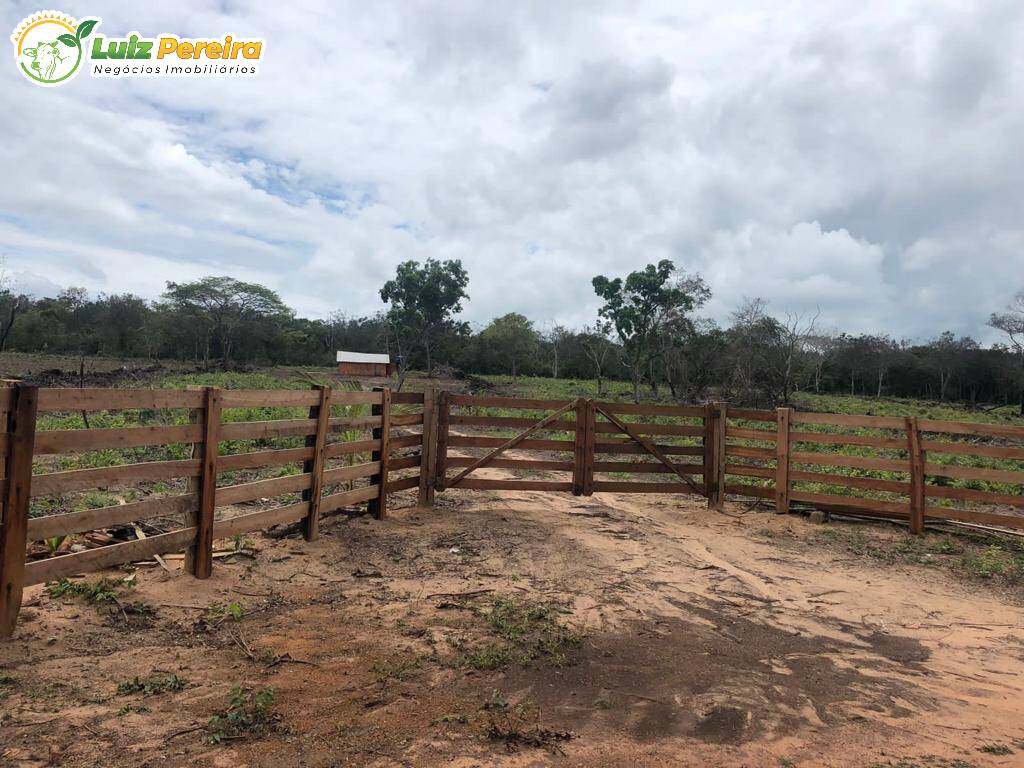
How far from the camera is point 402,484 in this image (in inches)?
310

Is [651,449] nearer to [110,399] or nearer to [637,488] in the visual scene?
[637,488]

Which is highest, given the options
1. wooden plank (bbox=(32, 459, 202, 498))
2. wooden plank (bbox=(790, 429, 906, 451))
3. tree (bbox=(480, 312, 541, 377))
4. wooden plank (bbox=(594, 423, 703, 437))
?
tree (bbox=(480, 312, 541, 377))

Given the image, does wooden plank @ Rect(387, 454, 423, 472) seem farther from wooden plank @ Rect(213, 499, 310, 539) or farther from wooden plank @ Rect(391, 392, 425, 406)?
wooden plank @ Rect(213, 499, 310, 539)

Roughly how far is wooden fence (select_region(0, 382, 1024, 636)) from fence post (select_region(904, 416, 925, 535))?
0.06 ft

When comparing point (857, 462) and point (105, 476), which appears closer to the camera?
point (105, 476)

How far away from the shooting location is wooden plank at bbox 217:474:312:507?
518 cm

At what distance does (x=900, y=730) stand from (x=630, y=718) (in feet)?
4.61

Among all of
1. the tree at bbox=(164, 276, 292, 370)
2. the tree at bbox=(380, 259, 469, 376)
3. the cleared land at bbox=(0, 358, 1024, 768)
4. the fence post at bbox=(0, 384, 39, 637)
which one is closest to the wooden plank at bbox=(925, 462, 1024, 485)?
the cleared land at bbox=(0, 358, 1024, 768)

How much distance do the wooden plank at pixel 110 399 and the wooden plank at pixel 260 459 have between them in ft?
1.79

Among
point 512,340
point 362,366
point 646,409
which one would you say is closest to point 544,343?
point 512,340

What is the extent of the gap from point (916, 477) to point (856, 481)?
659 millimetres

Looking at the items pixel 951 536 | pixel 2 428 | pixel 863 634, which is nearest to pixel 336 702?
pixel 2 428

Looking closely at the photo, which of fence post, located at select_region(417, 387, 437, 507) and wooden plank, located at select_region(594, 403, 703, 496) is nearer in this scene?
fence post, located at select_region(417, 387, 437, 507)

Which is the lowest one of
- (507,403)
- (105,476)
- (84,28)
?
(105,476)
